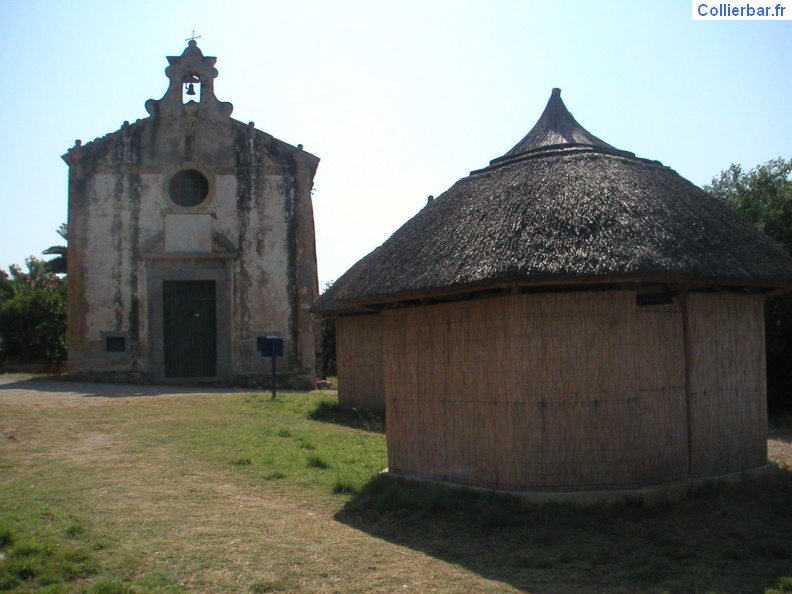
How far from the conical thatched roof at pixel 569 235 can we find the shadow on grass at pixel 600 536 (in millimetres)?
2358

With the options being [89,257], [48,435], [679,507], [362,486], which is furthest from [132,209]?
[679,507]

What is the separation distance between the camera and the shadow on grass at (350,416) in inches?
624

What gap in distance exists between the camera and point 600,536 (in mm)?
7926

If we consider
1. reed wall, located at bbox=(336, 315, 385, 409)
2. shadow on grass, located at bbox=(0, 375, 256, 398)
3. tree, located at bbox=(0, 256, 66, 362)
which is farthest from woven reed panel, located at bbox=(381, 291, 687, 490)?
tree, located at bbox=(0, 256, 66, 362)

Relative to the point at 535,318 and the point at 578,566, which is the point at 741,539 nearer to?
the point at 578,566

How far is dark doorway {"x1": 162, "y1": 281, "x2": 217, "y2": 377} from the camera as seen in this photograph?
72.7 ft

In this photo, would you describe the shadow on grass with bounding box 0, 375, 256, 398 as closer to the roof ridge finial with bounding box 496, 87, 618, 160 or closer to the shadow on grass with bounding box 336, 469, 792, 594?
the shadow on grass with bounding box 336, 469, 792, 594

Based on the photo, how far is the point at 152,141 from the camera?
73.1 ft

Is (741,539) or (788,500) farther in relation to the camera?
(788,500)

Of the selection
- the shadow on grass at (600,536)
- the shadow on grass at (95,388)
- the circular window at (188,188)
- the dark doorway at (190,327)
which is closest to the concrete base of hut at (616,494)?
the shadow on grass at (600,536)

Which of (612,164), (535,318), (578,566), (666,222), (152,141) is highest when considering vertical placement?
(152,141)

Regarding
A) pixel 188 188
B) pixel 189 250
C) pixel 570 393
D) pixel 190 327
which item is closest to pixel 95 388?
pixel 190 327

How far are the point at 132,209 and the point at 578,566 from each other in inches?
700

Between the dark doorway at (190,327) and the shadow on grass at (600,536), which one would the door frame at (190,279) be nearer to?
the dark doorway at (190,327)
